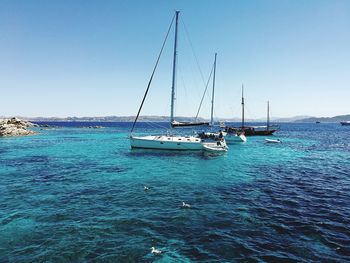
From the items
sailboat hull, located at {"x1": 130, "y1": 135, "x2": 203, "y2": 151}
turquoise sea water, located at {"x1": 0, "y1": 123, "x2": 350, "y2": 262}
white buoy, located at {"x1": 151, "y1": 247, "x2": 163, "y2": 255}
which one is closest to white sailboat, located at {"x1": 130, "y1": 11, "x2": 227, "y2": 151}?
sailboat hull, located at {"x1": 130, "y1": 135, "x2": 203, "y2": 151}

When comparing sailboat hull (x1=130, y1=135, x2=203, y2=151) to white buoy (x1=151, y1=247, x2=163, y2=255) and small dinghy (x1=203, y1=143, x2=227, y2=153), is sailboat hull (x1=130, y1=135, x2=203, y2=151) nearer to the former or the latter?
small dinghy (x1=203, y1=143, x2=227, y2=153)

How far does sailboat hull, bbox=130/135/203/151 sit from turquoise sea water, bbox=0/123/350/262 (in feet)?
47.4

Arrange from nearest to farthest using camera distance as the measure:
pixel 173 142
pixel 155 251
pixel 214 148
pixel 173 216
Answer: pixel 155 251, pixel 173 216, pixel 214 148, pixel 173 142

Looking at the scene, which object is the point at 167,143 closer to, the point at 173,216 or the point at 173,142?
the point at 173,142

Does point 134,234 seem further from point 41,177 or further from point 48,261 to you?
point 41,177

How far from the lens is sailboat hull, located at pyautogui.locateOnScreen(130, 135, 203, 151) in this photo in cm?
4162

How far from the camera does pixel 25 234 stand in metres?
12.1

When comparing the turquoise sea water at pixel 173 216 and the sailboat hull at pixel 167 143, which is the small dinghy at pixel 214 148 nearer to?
the sailboat hull at pixel 167 143

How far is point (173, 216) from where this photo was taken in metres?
14.4

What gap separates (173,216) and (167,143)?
2735 centimetres

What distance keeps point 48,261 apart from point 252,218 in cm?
1107

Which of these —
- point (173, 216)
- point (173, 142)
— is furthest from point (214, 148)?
point (173, 216)

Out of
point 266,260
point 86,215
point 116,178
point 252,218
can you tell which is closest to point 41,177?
point 116,178

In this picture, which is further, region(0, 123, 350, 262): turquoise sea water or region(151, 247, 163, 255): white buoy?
region(0, 123, 350, 262): turquoise sea water
